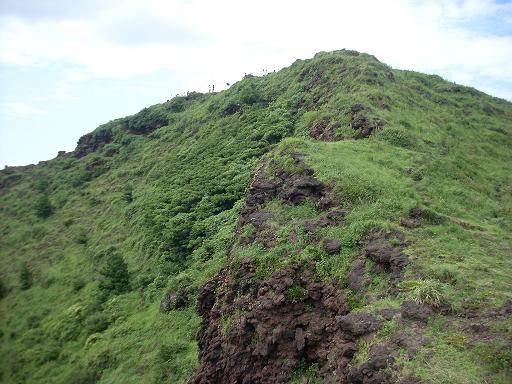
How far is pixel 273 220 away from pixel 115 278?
778 inches

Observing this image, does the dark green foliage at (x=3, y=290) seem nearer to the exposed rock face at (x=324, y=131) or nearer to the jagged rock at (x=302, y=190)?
the exposed rock face at (x=324, y=131)

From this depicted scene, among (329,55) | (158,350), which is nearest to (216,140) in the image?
(329,55)

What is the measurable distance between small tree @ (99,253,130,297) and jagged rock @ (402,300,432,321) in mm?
26499

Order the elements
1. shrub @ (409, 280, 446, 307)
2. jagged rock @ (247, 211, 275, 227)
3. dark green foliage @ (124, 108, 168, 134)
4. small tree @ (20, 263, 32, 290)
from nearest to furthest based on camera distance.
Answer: shrub @ (409, 280, 446, 307), jagged rock @ (247, 211, 275, 227), small tree @ (20, 263, 32, 290), dark green foliage @ (124, 108, 168, 134)

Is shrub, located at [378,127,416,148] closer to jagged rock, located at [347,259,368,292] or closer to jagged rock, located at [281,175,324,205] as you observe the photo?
jagged rock, located at [281,175,324,205]

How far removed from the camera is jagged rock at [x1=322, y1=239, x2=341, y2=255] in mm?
16280

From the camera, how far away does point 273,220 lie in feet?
65.1

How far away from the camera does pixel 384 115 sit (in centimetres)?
2978

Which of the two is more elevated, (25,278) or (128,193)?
(128,193)

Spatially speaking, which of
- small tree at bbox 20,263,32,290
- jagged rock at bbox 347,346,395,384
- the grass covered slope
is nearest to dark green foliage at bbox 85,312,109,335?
the grass covered slope

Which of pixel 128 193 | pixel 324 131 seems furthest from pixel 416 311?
pixel 128 193

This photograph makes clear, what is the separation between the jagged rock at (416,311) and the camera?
11898mm

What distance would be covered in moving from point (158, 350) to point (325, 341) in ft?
44.7

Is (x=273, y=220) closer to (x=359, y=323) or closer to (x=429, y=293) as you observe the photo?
(x=359, y=323)
